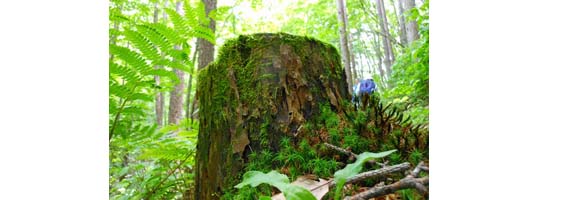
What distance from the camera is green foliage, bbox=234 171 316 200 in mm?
699

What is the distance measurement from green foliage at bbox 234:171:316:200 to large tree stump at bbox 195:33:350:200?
1.03ft

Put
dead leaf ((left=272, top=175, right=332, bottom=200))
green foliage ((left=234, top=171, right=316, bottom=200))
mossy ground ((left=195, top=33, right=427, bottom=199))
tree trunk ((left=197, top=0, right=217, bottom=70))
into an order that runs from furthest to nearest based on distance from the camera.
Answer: tree trunk ((left=197, top=0, right=217, bottom=70)) → mossy ground ((left=195, top=33, right=427, bottom=199)) → dead leaf ((left=272, top=175, right=332, bottom=200)) → green foliage ((left=234, top=171, right=316, bottom=200))

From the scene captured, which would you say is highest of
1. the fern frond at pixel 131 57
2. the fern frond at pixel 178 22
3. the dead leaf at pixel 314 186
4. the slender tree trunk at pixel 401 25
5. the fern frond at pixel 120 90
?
the slender tree trunk at pixel 401 25

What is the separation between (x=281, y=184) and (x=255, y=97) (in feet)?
1.62

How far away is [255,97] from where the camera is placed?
3.87 ft

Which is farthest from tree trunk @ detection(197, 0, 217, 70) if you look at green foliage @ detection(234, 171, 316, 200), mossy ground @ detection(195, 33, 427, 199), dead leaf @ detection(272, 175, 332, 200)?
green foliage @ detection(234, 171, 316, 200)

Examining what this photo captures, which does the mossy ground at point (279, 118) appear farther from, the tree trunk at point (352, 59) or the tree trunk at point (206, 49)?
the tree trunk at point (206, 49)

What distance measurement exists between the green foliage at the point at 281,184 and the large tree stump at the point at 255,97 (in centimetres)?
32

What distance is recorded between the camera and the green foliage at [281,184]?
0.70 m

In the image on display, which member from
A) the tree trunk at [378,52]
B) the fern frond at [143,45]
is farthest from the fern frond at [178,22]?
the tree trunk at [378,52]

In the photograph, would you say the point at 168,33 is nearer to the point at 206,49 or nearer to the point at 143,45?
the point at 143,45

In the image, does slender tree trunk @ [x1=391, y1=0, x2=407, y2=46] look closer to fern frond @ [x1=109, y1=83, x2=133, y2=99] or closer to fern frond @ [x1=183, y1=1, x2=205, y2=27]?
fern frond @ [x1=183, y1=1, x2=205, y2=27]
